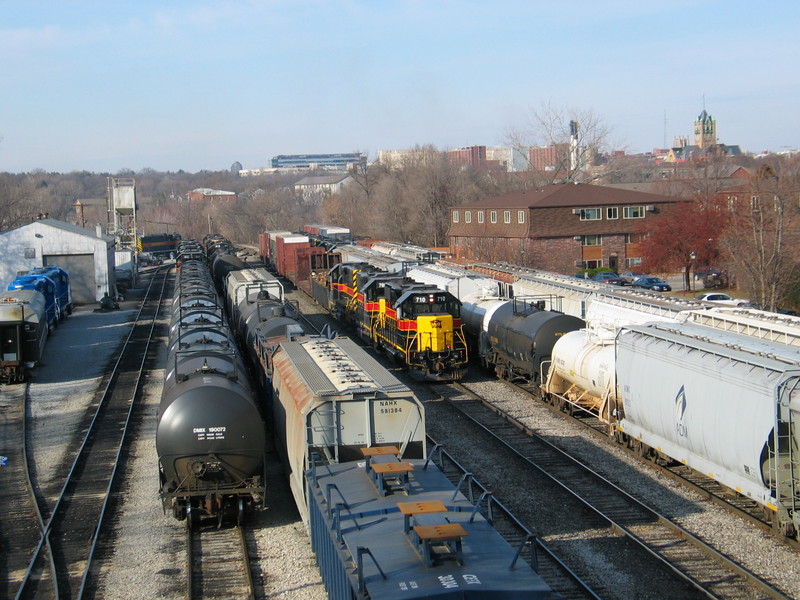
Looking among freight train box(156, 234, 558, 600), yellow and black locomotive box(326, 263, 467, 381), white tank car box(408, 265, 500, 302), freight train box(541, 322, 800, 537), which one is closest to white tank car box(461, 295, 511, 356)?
white tank car box(408, 265, 500, 302)

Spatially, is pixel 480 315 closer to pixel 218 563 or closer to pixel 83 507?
pixel 83 507

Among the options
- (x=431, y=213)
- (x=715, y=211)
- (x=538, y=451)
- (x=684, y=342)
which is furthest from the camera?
(x=431, y=213)

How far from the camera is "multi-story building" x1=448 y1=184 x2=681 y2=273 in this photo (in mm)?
60250

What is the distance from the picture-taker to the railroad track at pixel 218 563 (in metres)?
12.8

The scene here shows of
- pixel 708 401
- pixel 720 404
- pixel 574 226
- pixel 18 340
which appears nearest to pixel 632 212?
pixel 574 226

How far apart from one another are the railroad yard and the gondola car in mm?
3522

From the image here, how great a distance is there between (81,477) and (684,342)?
13584mm

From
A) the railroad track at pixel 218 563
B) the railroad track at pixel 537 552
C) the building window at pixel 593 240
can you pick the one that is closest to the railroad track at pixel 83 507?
the railroad track at pixel 218 563

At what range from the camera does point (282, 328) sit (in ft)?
69.7

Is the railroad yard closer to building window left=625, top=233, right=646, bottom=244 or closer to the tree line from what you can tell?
the tree line

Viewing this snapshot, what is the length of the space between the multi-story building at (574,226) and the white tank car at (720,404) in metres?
40.1

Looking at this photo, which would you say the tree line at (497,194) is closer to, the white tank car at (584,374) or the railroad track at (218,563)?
the white tank car at (584,374)

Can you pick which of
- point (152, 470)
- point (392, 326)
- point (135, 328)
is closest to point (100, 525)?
point (152, 470)

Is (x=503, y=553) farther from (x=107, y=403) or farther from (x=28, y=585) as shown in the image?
(x=107, y=403)
